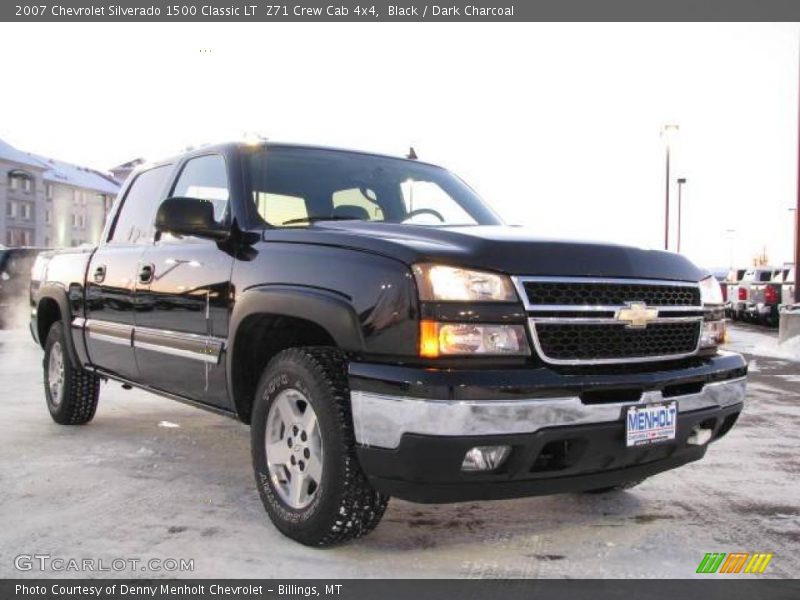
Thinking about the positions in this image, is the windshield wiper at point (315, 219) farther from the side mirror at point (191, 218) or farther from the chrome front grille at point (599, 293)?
the chrome front grille at point (599, 293)

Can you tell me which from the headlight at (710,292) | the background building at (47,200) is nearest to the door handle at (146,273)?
the headlight at (710,292)

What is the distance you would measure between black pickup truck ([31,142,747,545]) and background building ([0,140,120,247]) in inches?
2801

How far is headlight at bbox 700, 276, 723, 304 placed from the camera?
3717 mm

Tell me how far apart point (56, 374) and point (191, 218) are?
3014 mm

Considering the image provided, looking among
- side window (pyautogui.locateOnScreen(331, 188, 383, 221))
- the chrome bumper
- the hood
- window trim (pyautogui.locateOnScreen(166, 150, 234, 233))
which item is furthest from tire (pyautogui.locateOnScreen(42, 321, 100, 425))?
the chrome bumper

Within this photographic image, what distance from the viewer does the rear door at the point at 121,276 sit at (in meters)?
4.96

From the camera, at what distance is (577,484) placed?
308cm

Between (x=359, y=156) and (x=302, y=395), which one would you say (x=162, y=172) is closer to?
(x=359, y=156)

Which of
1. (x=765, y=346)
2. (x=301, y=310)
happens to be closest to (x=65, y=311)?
(x=301, y=310)

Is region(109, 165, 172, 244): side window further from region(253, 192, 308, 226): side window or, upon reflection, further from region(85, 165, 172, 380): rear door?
region(253, 192, 308, 226): side window

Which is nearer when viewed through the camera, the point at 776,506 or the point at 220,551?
the point at 220,551

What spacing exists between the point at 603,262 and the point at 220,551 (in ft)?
6.48

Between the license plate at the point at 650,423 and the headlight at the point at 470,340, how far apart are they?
0.51 m
